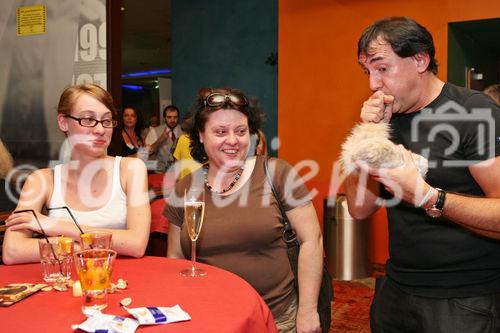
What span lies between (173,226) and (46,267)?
1.91ft

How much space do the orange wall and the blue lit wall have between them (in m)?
1.00

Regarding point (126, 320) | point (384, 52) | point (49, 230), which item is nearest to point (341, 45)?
point (384, 52)

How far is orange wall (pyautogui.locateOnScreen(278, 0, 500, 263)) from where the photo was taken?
4.90 metres

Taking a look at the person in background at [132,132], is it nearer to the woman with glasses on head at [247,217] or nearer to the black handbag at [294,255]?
the woman with glasses on head at [247,217]

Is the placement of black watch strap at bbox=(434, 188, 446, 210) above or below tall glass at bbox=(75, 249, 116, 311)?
above

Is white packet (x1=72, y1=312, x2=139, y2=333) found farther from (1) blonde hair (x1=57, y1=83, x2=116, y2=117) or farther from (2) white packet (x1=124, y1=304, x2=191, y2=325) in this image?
(1) blonde hair (x1=57, y1=83, x2=116, y2=117)

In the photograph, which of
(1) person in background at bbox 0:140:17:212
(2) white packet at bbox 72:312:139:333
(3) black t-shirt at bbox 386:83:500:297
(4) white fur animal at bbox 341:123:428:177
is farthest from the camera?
(1) person in background at bbox 0:140:17:212

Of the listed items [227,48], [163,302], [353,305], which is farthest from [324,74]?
[163,302]

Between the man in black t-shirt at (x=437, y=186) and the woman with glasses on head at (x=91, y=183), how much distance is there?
102 centimetres

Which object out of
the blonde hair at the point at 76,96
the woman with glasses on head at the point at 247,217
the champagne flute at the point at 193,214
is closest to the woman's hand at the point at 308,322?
the woman with glasses on head at the point at 247,217

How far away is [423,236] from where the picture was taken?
66.2 inches

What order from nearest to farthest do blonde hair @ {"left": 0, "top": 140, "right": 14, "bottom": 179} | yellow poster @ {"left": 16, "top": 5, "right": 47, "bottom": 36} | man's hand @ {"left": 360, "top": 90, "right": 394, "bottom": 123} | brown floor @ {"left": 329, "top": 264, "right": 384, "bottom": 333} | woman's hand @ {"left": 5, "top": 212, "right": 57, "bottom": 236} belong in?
man's hand @ {"left": 360, "top": 90, "right": 394, "bottom": 123}
woman's hand @ {"left": 5, "top": 212, "right": 57, "bottom": 236}
blonde hair @ {"left": 0, "top": 140, "right": 14, "bottom": 179}
brown floor @ {"left": 329, "top": 264, "right": 384, "bottom": 333}
yellow poster @ {"left": 16, "top": 5, "right": 47, "bottom": 36}

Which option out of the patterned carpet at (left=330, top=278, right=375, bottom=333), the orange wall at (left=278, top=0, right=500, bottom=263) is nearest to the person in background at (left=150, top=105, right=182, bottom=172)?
the orange wall at (left=278, top=0, right=500, bottom=263)

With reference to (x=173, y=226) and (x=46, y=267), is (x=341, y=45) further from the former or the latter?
(x=46, y=267)
